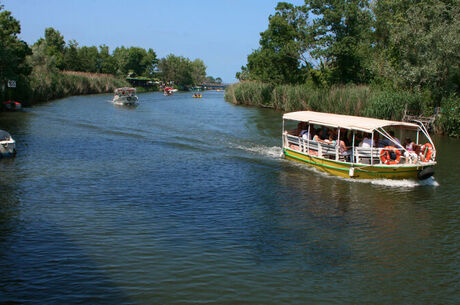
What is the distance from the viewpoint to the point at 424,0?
40094 mm

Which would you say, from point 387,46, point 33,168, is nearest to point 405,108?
point 387,46

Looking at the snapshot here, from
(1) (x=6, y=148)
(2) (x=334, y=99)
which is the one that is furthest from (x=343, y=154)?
(2) (x=334, y=99)

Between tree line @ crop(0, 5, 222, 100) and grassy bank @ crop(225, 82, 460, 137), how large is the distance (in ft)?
106

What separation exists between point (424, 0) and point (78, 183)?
115 ft

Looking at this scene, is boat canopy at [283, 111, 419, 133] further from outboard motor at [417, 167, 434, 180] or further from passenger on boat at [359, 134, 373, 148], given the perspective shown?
outboard motor at [417, 167, 434, 180]

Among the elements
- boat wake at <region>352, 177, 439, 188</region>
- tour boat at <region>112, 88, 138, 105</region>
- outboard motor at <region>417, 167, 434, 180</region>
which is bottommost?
boat wake at <region>352, 177, 439, 188</region>

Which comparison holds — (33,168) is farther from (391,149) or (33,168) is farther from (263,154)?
(391,149)

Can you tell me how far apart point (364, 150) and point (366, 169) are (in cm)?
94

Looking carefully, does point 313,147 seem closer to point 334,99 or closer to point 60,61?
point 334,99

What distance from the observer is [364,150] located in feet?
71.1

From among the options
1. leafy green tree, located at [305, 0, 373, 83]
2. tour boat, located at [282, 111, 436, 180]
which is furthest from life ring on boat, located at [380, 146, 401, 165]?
leafy green tree, located at [305, 0, 373, 83]

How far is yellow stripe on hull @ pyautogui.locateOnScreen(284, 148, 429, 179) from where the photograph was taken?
20.5 metres

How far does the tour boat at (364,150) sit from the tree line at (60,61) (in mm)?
34662

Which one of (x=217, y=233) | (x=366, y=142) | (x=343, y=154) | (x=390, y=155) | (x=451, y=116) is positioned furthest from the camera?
(x=451, y=116)
